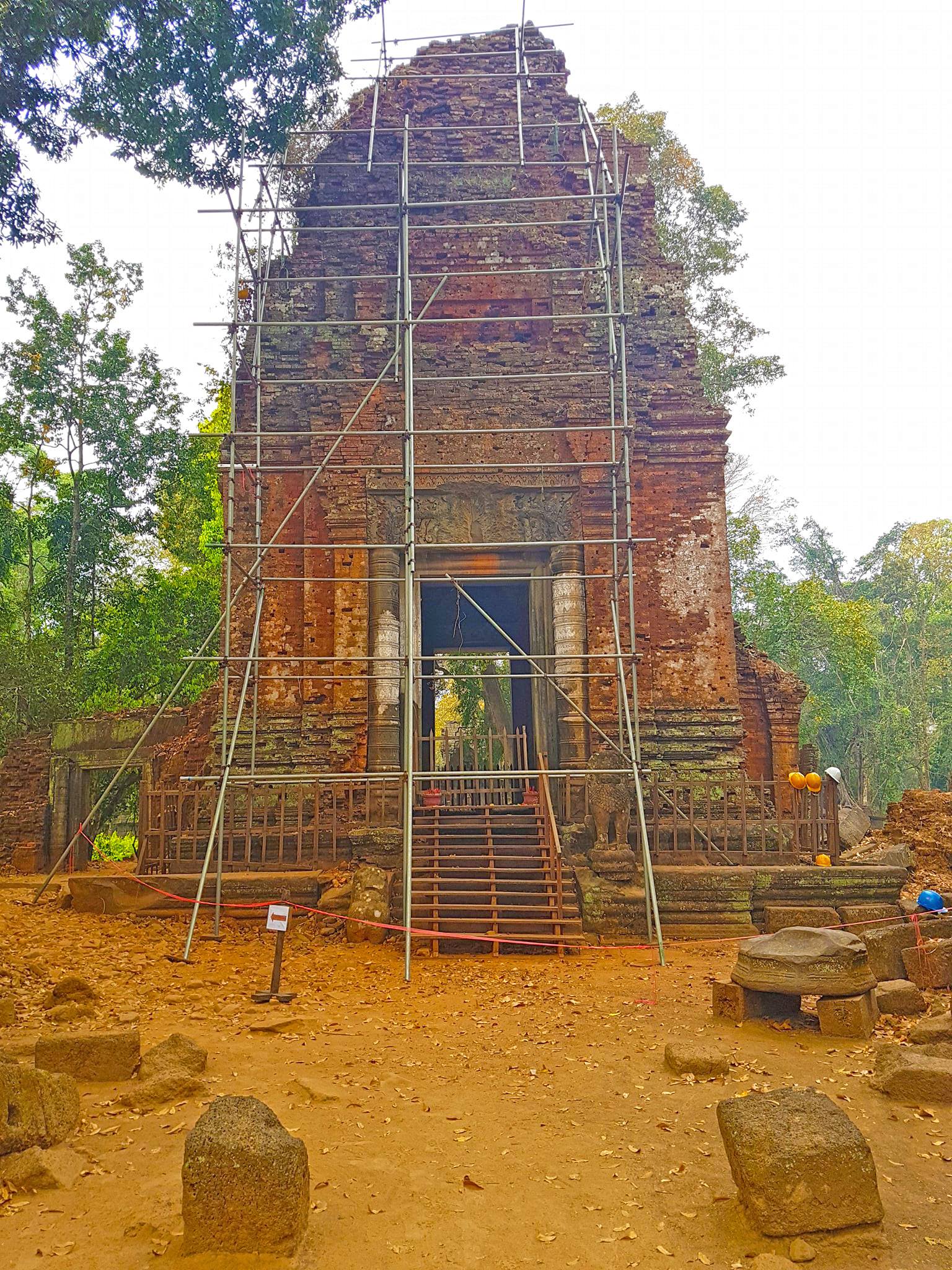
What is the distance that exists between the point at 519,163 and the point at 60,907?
36.3 feet

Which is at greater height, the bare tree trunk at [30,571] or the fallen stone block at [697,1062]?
the bare tree trunk at [30,571]

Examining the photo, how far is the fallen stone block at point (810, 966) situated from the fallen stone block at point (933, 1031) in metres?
0.47

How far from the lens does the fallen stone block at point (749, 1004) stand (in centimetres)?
680

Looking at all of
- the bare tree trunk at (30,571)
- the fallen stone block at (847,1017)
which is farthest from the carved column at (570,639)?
the bare tree trunk at (30,571)

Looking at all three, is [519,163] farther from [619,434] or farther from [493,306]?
[619,434]

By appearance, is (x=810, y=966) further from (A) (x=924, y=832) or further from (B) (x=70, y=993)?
(A) (x=924, y=832)

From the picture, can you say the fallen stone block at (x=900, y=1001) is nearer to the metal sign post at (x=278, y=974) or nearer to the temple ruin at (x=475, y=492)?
the temple ruin at (x=475, y=492)

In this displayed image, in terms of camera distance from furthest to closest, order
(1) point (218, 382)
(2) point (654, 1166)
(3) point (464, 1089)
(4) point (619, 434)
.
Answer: (1) point (218, 382) → (4) point (619, 434) → (3) point (464, 1089) → (2) point (654, 1166)

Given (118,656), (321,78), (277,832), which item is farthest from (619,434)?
(118,656)

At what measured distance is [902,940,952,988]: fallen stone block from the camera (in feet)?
24.8

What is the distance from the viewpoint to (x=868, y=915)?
9.64 meters

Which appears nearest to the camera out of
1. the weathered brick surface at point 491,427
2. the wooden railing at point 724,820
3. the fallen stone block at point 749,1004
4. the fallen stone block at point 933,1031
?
the fallen stone block at point 933,1031

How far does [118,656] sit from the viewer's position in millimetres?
22688

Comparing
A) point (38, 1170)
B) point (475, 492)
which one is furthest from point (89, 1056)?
point (475, 492)
